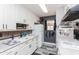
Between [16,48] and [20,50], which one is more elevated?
[16,48]

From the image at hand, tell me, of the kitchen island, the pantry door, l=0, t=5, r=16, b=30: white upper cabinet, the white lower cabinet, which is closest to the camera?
the kitchen island

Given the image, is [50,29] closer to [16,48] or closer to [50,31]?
[50,31]

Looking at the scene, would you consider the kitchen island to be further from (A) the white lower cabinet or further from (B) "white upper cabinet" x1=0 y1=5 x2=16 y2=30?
(B) "white upper cabinet" x1=0 y1=5 x2=16 y2=30

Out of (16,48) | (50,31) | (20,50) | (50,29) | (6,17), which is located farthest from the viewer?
(50,29)

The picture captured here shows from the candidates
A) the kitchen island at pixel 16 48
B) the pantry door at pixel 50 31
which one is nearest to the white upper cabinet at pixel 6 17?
the kitchen island at pixel 16 48

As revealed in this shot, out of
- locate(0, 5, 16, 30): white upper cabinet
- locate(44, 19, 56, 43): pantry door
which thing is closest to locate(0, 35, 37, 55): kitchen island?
locate(0, 5, 16, 30): white upper cabinet

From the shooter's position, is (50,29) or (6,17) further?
(50,29)

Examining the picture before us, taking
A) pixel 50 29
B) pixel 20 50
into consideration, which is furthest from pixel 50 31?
pixel 20 50

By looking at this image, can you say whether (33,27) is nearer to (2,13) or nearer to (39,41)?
(39,41)

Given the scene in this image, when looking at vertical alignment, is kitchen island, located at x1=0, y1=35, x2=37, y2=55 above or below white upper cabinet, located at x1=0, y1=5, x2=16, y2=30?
below

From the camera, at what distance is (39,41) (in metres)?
4.59

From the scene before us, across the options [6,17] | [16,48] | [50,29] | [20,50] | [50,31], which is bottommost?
[20,50]

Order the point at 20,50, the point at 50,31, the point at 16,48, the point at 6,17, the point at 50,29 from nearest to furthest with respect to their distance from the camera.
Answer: the point at 16,48, the point at 20,50, the point at 6,17, the point at 50,31, the point at 50,29
